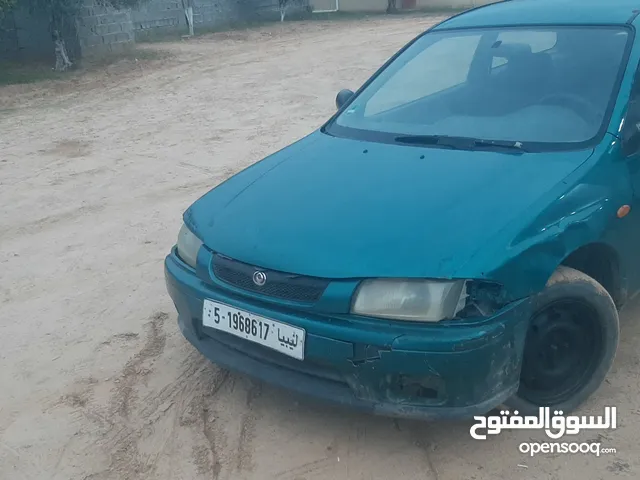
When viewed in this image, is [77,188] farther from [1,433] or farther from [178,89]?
[178,89]

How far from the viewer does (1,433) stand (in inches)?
130

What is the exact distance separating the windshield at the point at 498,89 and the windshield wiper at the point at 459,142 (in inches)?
0.5

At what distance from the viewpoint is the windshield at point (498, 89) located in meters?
3.47

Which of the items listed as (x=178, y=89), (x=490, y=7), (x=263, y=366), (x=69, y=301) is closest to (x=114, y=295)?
(x=69, y=301)

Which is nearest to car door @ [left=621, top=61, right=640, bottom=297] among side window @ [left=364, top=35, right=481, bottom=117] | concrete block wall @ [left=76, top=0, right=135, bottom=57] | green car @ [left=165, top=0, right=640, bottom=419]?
green car @ [left=165, top=0, right=640, bottom=419]

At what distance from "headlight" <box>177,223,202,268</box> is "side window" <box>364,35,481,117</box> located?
1.29m

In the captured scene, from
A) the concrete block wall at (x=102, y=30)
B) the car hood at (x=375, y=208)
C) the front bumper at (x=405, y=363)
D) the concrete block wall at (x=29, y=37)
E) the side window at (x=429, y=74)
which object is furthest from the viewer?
the concrete block wall at (x=102, y=30)

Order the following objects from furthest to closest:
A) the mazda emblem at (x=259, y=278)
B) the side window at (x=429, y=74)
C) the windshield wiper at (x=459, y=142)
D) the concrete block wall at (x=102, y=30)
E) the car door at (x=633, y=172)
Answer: the concrete block wall at (x=102, y=30)
the side window at (x=429, y=74)
the windshield wiper at (x=459, y=142)
the car door at (x=633, y=172)
the mazda emblem at (x=259, y=278)

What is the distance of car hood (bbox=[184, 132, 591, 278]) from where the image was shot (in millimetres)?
2781

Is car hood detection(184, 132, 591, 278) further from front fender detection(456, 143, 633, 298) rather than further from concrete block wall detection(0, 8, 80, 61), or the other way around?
concrete block wall detection(0, 8, 80, 61)

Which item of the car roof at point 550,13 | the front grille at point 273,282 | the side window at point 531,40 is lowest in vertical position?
the front grille at point 273,282

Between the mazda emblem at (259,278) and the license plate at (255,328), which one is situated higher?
the mazda emblem at (259,278)

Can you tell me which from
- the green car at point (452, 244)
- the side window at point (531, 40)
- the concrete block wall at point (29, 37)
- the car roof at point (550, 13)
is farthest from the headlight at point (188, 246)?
the concrete block wall at point (29, 37)

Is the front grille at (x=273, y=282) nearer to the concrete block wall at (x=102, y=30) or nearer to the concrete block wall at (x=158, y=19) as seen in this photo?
the concrete block wall at (x=102, y=30)
